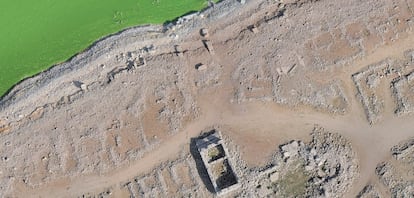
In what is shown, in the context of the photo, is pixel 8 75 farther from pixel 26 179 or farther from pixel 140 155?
pixel 140 155

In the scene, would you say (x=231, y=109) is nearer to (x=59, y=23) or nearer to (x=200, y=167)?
(x=200, y=167)

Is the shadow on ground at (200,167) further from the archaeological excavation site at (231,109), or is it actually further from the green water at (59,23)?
the green water at (59,23)

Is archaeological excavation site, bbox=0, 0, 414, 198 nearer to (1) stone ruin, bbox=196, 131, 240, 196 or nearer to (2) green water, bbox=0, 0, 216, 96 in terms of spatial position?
(1) stone ruin, bbox=196, 131, 240, 196

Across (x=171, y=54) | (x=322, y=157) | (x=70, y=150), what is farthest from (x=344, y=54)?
(x=70, y=150)

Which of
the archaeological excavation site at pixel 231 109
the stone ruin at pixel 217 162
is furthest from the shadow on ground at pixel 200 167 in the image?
the stone ruin at pixel 217 162

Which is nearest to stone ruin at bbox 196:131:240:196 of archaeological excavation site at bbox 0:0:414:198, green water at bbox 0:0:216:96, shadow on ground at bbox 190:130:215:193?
archaeological excavation site at bbox 0:0:414:198

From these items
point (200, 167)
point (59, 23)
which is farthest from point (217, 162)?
point (59, 23)
